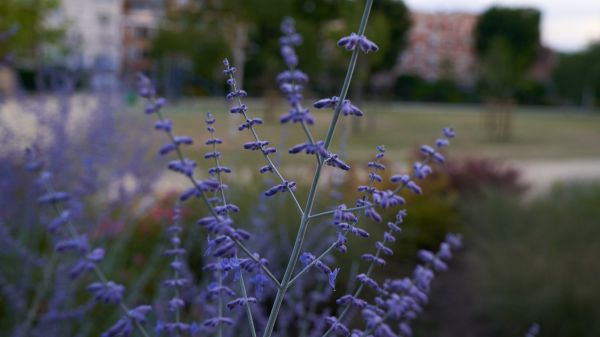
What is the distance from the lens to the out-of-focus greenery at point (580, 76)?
5097 cm

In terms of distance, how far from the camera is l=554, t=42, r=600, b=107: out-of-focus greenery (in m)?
51.0

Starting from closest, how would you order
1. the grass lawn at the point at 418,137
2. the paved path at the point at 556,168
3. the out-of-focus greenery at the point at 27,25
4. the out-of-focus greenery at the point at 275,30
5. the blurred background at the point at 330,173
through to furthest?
the blurred background at the point at 330,173
the out-of-focus greenery at the point at 27,25
the paved path at the point at 556,168
the grass lawn at the point at 418,137
the out-of-focus greenery at the point at 275,30

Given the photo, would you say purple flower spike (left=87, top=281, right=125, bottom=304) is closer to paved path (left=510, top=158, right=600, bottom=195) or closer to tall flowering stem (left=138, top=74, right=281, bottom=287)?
tall flowering stem (left=138, top=74, right=281, bottom=287)

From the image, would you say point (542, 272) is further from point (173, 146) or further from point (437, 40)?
point (437, 40)

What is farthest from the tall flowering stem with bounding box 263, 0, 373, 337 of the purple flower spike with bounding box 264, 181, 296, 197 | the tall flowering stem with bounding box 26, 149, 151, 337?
the tall flowering stem with bounding box 26, 149, 151, 337

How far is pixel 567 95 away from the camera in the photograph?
53.5 metres

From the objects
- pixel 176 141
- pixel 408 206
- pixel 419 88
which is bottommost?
pixel 419 88

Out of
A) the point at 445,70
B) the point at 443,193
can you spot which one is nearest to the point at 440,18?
the point at 445,70

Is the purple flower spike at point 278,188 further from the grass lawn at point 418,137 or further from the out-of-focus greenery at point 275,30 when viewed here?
the out-of-focus greenery at point 275,30

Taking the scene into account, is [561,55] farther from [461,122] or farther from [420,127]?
[420,127]

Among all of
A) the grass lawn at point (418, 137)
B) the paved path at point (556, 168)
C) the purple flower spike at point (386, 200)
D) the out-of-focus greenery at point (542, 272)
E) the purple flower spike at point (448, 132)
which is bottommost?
the grass lawn at point (418, 137)

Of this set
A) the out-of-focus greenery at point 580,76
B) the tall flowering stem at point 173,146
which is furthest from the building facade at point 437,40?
the tall flowering stem at point 173,146

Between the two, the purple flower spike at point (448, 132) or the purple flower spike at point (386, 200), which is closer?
the purple flower spike at point (386, 200)

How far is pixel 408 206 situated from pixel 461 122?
1071 inches
